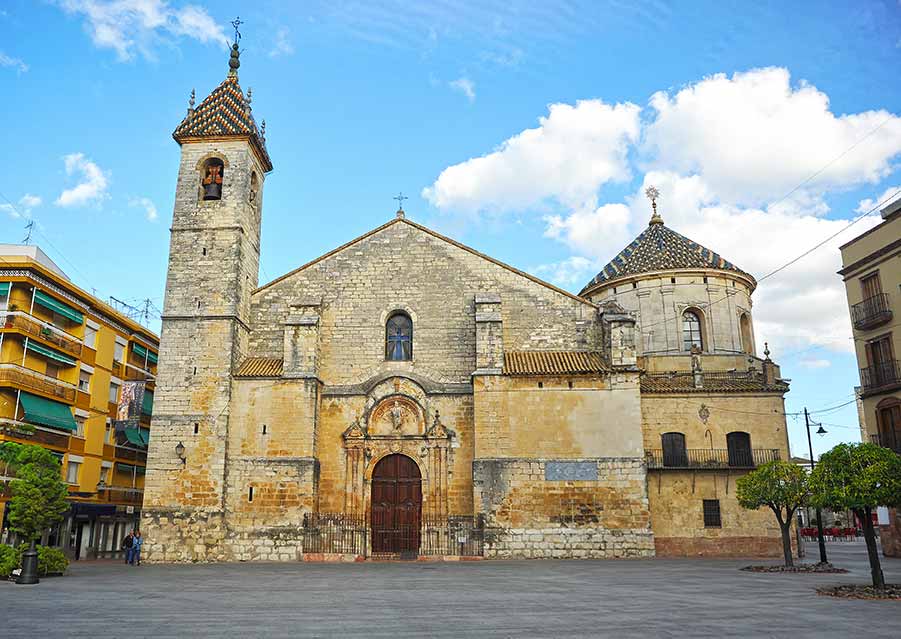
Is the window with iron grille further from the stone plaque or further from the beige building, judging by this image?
the beige building

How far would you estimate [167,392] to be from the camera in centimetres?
2342

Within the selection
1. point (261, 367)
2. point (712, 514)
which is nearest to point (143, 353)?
point (261, 367)

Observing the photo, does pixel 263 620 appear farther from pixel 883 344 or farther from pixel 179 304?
pixel 883 344

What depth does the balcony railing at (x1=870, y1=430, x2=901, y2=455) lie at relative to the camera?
2288 cm

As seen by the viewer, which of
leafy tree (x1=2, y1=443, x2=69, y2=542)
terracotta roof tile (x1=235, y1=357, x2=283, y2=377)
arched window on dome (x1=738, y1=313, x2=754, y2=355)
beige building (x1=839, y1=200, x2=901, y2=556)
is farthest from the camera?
arched window on dome (x1=738, y1=313, x2=754, y2=355)

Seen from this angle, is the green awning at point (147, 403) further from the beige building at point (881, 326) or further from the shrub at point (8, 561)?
the beige building at point (881, 326)

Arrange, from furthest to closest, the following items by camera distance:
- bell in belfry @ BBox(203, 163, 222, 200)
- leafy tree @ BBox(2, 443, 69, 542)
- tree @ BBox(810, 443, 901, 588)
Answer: bell in belfry @ BBox(203, 163, 222, 200), leafy tree @ BBox(2, 443, 69, 542), tree @ BBox(810, 443, 901, 588)

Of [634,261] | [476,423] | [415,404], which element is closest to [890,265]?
[634,261]

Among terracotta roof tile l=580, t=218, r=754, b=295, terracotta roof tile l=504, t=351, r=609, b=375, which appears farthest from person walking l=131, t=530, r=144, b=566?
terracotta roof tile l=580, t=218, r=754, b=295

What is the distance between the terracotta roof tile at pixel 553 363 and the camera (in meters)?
23.2

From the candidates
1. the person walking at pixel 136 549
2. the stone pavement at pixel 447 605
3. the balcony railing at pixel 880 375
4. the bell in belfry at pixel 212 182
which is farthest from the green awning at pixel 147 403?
the balcony railing at pixel 880 375

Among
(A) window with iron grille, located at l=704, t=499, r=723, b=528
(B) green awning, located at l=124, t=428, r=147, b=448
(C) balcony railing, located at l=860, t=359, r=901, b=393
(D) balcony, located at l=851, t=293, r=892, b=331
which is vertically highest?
(D) balcony, located at l=851, t=293, r=892, b=331

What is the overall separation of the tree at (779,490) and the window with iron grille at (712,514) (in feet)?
15.5

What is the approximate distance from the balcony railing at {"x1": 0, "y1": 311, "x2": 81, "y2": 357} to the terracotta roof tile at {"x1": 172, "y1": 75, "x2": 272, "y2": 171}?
27.9 ft
